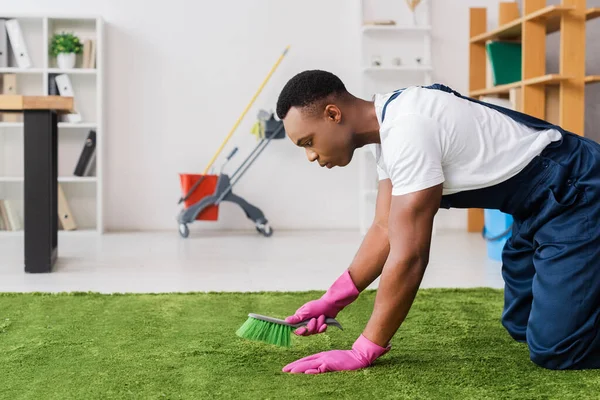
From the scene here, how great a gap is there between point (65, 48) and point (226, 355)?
3.74 m

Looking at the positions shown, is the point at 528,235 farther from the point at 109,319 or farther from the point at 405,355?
the point at 109,319

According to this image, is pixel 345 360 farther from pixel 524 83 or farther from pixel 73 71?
pixel 73 71

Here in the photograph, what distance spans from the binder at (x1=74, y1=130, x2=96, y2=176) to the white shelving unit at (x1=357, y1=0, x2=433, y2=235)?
1802mm

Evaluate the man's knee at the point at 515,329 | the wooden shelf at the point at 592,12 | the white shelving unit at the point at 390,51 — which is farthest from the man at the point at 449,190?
the white shelving unit at the point at 390,51

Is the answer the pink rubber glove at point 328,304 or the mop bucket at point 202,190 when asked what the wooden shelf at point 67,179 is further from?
the pink rubber glove at point 328,304

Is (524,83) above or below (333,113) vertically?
above

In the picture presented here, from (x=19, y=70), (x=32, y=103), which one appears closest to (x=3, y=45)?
(x=19, y=70)

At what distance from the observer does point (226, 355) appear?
196 centimetres

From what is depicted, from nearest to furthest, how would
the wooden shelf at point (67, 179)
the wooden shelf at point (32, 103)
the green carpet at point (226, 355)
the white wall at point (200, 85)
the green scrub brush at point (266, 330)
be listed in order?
the green carpet at point (226, 355)
the green scrub brush at point (266, 330)
the wooden shelf at point (32, 103)
the wooden shelf at point (67, 179)
the white wall at point (200, 85)

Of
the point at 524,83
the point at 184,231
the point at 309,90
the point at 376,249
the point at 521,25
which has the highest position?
the point at 521,25

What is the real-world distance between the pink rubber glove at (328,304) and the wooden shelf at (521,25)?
265 centimetres

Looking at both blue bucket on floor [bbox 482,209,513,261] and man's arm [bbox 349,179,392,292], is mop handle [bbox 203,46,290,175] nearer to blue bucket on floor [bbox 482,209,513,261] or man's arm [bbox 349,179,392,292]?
blue bucket on floor [bbox 482,209,513,261]

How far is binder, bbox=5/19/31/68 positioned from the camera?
514 centimetres

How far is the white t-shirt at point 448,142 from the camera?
1.67 meters
